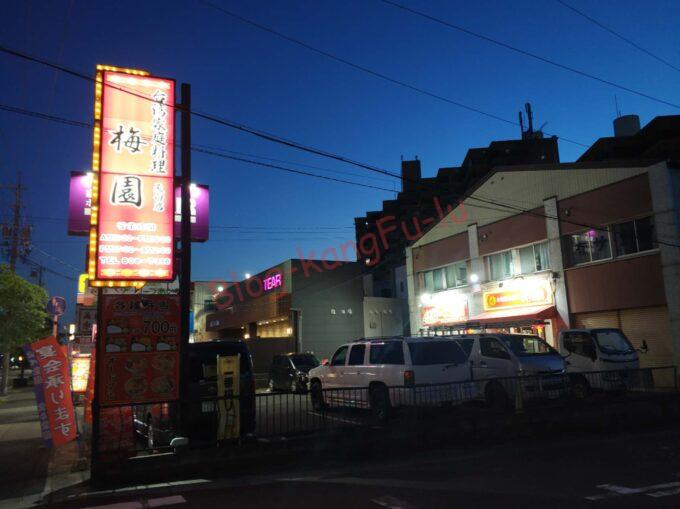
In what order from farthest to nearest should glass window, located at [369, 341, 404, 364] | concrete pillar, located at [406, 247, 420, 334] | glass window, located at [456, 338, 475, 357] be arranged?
concrete pillar, located at [406, 247, 420, 334]
glass window, located at [456, 338, 475, 357]
glass window, located at [369, 341, 404, 364]

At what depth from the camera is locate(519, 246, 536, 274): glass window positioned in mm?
24000

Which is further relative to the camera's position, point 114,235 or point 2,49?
point 114,235

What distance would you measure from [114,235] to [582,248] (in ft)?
59.8

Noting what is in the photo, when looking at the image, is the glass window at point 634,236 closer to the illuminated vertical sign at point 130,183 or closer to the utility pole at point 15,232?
the illuminated vertical sign at point 130,183

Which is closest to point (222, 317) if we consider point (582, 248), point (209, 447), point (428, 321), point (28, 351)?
point (428, 321)

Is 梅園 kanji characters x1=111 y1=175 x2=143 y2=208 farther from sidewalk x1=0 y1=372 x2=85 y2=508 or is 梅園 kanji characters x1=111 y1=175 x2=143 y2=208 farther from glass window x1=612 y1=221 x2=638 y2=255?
glass window x1=612 y1=221 x2=638 y2=255

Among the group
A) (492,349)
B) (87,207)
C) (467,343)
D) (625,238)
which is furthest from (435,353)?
(625,238)

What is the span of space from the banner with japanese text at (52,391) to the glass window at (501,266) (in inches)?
772

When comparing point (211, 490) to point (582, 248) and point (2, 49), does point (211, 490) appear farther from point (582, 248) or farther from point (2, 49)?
point (582, 248)

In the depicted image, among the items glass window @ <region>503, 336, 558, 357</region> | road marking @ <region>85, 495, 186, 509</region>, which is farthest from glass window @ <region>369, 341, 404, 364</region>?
road marking @ <region>85, 495, 186, 509</region>

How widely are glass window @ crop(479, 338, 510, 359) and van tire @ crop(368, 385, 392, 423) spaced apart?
416cm

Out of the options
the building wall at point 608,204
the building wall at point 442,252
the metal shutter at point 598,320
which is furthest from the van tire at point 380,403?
the building wall at point 442,252

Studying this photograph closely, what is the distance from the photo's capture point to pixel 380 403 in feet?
39.2

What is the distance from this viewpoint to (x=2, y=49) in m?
8.00
